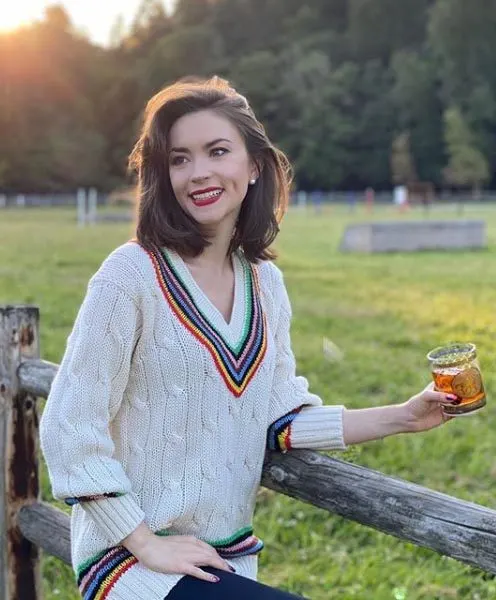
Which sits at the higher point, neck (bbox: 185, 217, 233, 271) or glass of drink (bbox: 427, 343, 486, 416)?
neck (bbox: 185, 217, 233, 271)

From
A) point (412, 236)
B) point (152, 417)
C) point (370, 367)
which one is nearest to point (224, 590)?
point (152, 417)

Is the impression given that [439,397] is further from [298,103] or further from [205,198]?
[298,103]

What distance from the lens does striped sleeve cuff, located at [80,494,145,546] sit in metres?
1.87

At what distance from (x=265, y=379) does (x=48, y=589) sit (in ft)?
6.07

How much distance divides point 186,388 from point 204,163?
521 mm

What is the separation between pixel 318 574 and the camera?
359 centimetres

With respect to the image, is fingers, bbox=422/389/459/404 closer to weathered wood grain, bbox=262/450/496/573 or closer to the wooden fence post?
weathered wood grain, bbox=262/450/496/573

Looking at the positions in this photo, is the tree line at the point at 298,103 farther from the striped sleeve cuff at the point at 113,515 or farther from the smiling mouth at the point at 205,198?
the striped sleeve cuff at the point at 113,515

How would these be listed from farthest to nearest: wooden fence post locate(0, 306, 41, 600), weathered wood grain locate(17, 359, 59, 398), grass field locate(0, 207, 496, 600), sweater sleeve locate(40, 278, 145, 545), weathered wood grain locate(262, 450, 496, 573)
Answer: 1. grass field locate(0, 207, 496, 600)
2. wooden fence post locate(0, 306, 41, 600)
3. weathered wood grain locate(17, 359, 59, 398)
4. sweater sleeve locate(40, 278, 145, 545)
5. weathered wood grain locate(262, 450, 496, 573)

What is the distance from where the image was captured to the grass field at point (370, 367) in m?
3.54

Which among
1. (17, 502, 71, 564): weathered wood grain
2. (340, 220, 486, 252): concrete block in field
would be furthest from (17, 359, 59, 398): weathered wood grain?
(340, 220, 486, 252): concrete block in field

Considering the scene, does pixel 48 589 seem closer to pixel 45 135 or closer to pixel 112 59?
pixel 45 135

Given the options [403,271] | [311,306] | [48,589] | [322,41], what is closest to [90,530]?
[48,589]

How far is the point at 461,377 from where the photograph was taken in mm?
1962
